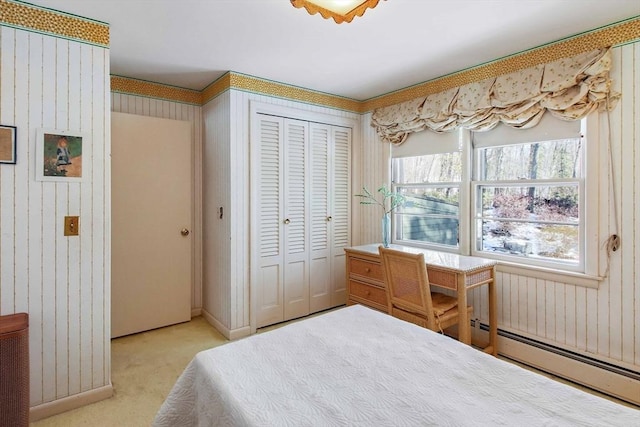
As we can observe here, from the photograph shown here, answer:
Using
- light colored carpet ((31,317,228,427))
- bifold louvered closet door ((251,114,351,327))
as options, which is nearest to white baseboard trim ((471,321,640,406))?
bifold louvered closet door ((251,114,351,327))

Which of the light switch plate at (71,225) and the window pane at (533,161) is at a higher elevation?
the window pane at (533,161)

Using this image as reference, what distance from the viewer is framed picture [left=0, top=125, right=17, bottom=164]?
6.37 ft

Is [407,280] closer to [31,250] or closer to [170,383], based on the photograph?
[170,383]

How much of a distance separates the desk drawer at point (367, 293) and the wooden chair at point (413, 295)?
1.10ft

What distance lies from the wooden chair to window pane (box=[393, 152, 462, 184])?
1.17 meters

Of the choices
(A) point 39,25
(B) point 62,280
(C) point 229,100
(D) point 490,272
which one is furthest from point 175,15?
(D) point 490,272

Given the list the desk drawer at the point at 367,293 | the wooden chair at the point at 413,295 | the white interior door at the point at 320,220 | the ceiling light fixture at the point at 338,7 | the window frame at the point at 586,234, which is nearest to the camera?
the ceiling light fixture at the point at 338,7

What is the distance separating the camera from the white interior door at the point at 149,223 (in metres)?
3.18

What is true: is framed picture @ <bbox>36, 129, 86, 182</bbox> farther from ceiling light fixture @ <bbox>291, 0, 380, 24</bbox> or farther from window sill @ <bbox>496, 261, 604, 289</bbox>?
window sill @ <bbox>496, 261, 604, 289</bbox>

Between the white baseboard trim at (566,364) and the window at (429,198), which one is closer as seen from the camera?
the white baseboard trim at (566,364)

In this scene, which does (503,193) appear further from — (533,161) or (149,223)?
(149,223)

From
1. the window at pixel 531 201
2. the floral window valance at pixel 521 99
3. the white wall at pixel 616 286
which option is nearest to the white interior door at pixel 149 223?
the floral window valance at pixel 521 99

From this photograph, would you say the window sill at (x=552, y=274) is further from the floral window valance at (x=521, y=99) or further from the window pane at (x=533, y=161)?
the floral window valance at (x=521, y=99)

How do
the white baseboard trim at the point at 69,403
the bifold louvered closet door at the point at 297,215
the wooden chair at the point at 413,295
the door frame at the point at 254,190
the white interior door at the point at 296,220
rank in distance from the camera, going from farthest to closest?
the white interior door at the point at 296,220 < the bifold louvered closet door at the point at 297,215 < the door frame at the point at 254,190 < the wooden chair at the point at 413,295 < the white baseboard trim at the point at 69,403
